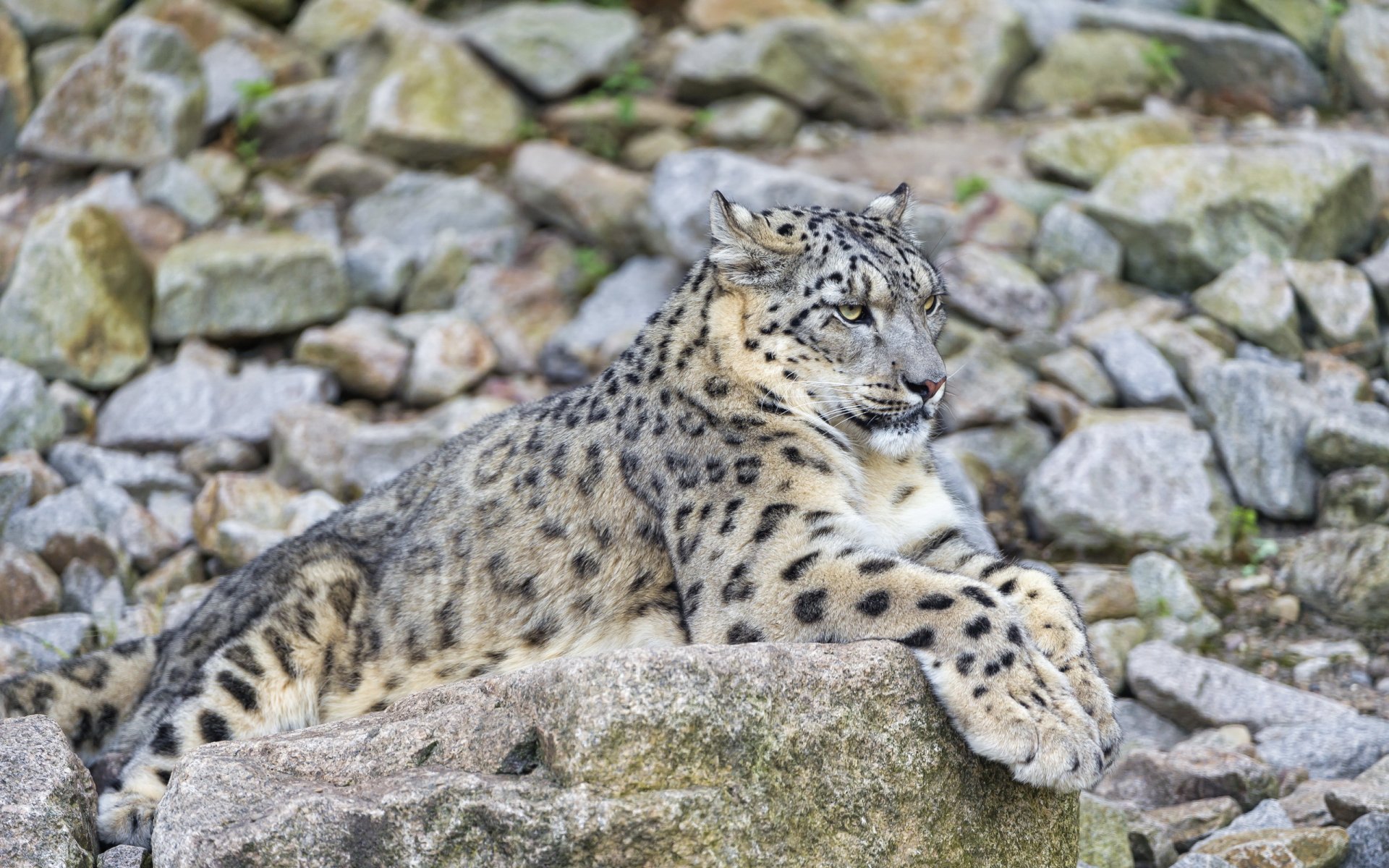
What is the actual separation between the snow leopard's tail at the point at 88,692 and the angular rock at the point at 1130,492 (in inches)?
222

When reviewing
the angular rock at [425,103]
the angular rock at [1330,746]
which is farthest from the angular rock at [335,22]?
the angular rock at [1330,746]

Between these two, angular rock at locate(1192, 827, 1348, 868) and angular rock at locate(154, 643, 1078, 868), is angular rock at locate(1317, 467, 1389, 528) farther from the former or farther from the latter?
angular rock at locate(154, 643, 1078, 868)

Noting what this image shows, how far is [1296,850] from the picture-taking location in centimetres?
561

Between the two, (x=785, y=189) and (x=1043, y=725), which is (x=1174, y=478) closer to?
(x=785, y=189)

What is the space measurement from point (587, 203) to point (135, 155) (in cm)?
444

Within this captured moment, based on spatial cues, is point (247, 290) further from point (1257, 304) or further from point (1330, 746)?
point (1330, 746)

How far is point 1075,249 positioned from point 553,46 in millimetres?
5917

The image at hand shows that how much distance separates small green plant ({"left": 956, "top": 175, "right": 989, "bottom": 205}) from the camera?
13281 millimetres

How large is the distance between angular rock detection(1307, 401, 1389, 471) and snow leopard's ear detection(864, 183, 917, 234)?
168 inches

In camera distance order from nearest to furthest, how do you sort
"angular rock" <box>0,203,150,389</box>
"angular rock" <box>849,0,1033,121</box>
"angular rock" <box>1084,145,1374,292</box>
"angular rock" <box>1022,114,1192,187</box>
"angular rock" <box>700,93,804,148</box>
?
"angular rock" <box>0,203,150,389</box> < "angular rock" <box>1084,145,1374,292</box> < "angular rock" <box>1022,114,1192,187</box> < "angular rock" <box>700,93,804,148</box> < "angular rock" <box>849,0,1033,121</box>

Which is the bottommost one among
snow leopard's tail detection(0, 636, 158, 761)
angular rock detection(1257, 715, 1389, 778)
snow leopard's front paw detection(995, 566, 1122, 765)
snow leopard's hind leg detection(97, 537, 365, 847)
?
angular rock detection(1257, 715, 1389, 778)

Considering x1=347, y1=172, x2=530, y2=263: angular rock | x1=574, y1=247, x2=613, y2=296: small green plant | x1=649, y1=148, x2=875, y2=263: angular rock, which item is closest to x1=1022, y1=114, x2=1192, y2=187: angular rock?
x1=649, y1=148, x2=875, y2=263: angular rock

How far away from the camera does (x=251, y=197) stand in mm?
14273

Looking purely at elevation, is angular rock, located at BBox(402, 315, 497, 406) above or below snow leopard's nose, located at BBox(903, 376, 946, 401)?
below
